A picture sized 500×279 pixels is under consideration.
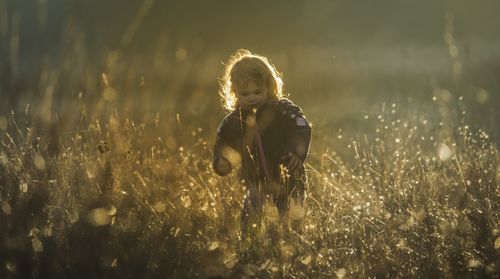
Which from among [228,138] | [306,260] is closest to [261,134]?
[228,138]

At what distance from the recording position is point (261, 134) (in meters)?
4.71

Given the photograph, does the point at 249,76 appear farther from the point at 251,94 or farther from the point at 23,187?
the point at 23,187

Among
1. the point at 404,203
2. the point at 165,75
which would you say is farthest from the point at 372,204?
the point at 165,75

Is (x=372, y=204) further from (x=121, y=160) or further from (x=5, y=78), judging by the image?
(x=5, y=78)

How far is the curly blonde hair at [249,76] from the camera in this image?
4688 millimetres

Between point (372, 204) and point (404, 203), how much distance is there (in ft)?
0.58

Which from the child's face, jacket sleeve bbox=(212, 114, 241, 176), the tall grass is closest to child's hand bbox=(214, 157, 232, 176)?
the tall grass

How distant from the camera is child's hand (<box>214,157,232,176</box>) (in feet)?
14.5

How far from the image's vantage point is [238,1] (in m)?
19.3

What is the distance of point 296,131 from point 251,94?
1.30ft

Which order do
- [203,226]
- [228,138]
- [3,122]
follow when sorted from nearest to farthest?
[203,226]
[228,138]
[3,122]

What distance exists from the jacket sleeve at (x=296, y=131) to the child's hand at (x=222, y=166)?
14.5 inches

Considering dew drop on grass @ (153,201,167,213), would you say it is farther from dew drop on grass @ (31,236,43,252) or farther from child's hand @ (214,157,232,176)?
dew drop on grass @ (31,236,43,252)

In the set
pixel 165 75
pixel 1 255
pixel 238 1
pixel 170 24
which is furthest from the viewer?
pixel 238 1
